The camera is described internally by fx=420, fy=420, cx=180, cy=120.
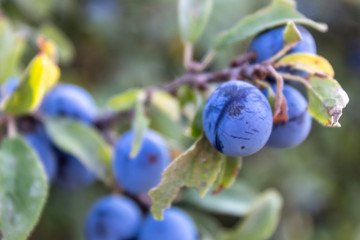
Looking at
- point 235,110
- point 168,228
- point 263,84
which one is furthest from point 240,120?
point 168,228

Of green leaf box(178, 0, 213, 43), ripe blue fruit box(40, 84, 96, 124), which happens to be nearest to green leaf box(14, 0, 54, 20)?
ripe blue fruit box(40, 84, 96, 124)

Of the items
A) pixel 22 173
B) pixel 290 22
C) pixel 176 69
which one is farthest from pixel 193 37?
pixel 176 69

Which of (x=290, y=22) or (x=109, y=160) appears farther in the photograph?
(x=109, y=160)

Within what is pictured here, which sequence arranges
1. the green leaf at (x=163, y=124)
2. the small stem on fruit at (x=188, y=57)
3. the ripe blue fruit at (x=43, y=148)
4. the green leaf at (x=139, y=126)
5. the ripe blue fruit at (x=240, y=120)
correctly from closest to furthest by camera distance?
the ripe blue fruit at (x=240, y=120) < the green leaf at (x=139, y=126) < the small stem on fruit at (x=188, y=57) < the ripe blue fruit at (x=43, y=148) < the green leaf at (x=163, y=124)

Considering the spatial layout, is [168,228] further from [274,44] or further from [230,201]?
[274,44]

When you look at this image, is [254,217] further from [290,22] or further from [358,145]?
[358,145]

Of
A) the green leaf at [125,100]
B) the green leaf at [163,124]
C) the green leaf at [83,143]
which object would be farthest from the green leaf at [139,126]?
the green leaf at [163,124]

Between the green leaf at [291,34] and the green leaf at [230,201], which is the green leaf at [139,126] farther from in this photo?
the green leaf at [230,201]
